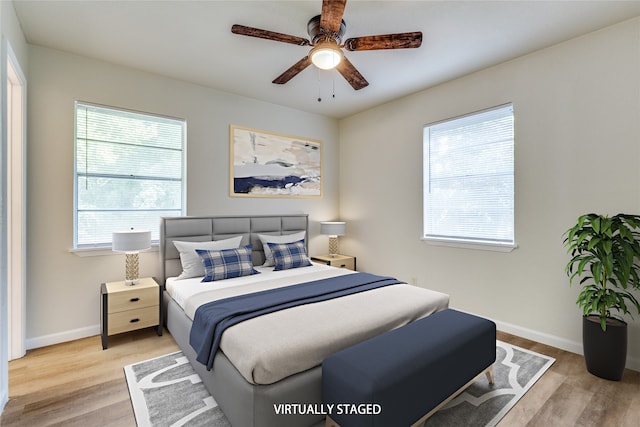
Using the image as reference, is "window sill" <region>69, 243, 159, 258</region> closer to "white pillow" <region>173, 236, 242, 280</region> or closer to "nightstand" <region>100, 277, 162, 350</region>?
"nightstand" <region>100, 277, 162, 350</region>

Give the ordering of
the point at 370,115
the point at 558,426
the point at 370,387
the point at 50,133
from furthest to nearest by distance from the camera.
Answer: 1. the point at 370,115
2. the point at 50,133
3. the point at 558,426
4. the point at 370,387

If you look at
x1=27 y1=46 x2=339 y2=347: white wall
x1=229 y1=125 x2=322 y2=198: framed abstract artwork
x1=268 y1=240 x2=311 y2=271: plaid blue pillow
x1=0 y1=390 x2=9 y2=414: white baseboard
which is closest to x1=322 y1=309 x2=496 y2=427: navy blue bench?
x1=268 y1=240 x2=311 y2=271: plaid blue pillow

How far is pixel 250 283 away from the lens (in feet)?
9.77

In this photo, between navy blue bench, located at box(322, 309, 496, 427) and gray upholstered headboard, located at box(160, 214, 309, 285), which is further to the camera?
gray upholstered headboard, located at box(160, 214, 309, 285)

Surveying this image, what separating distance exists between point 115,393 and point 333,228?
327 cm

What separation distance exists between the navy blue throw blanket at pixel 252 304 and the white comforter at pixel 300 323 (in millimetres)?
75

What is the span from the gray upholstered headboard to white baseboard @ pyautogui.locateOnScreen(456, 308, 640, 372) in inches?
112

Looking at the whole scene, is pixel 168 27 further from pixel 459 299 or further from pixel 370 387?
pixel 459 299

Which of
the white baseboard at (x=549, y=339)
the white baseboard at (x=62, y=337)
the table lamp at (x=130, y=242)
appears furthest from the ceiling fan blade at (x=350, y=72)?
the white baseboard at (x=62, y=337)

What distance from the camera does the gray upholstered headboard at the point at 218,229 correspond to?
3410 millimetres

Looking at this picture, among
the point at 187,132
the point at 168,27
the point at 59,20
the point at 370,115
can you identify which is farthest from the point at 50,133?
the point at 370,115

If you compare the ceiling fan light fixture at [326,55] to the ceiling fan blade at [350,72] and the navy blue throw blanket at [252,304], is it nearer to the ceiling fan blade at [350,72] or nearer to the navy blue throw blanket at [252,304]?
the ceiling fan blade at [350,72]

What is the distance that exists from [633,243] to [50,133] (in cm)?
520

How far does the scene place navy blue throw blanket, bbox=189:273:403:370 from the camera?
2.02 meters
